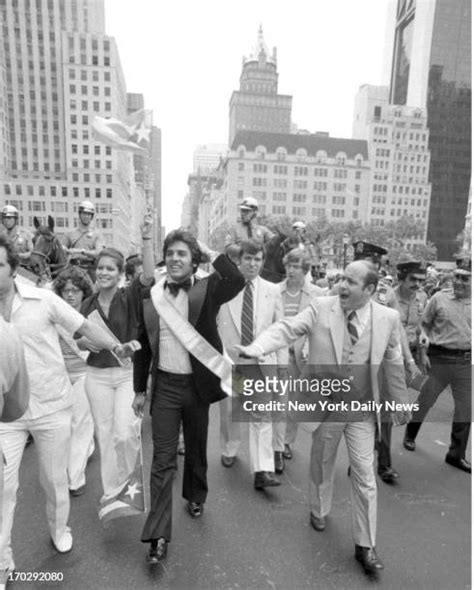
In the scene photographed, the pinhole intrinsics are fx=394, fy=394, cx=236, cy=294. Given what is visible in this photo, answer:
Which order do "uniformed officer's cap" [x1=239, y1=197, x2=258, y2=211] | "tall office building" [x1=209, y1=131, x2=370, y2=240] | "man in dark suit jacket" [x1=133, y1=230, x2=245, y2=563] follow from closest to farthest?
1. "man in dark suit jacket" [x1=133, y1=230, x2=245, y2=563]
2. "uniformed officer's cap" [x1=239, y1=197, x2=258, y2=211]
3. "tall office building" [x1=209, y1=131, x2=370, y2=240]

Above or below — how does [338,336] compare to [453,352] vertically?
above

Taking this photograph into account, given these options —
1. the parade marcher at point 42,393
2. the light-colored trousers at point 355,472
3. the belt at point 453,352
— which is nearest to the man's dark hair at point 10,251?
the parade marcher at point 42,393

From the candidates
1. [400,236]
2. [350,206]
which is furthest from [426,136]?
[400,236]

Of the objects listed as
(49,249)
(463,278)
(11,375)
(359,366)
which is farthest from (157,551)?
(49,249)

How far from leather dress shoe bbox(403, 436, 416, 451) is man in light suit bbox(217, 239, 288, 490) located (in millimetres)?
1890

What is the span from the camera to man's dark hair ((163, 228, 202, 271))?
2.77 metres

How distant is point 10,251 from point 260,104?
135m

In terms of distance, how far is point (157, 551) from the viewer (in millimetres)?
2609

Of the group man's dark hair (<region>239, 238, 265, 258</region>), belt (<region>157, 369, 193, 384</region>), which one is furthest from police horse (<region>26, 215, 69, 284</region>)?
belt (<region>157, 369, 193, 384</region>)

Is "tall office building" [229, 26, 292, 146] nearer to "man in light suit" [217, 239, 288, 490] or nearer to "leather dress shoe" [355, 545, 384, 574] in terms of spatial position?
"man in light suit" [217, 239, 288, 490]

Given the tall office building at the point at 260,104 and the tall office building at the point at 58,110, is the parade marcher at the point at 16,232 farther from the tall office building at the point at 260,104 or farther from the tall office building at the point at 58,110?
the tall office building at the point at 260,104

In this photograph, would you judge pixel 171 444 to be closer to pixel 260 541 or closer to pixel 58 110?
pixel 260 541

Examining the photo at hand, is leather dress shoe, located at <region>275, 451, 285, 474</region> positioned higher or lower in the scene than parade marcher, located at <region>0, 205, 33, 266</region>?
lower

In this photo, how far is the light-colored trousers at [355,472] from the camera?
2.67m
